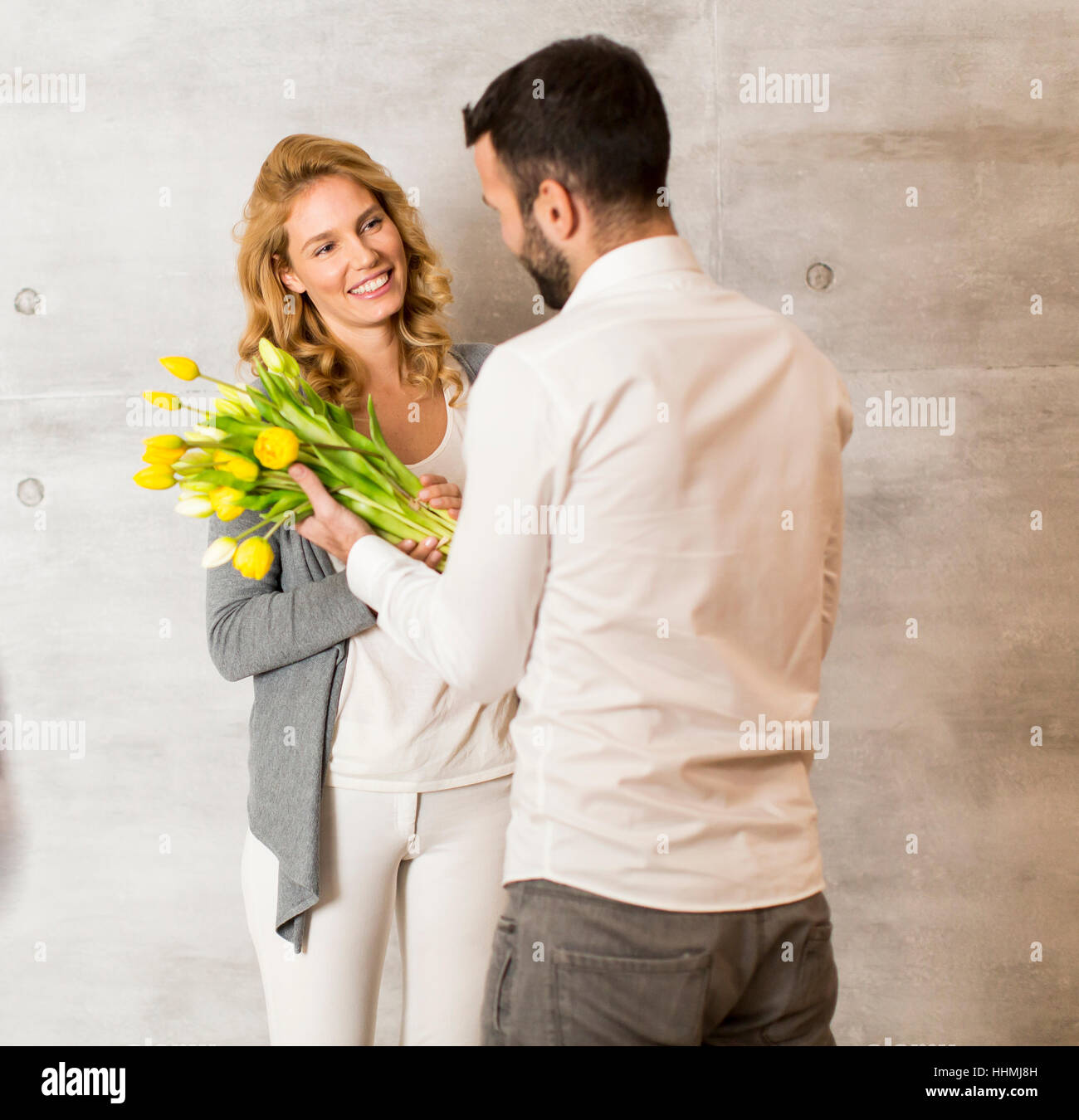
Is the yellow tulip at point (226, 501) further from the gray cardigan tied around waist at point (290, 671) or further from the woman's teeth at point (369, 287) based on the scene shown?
the woman's teeth at point (369, 287)

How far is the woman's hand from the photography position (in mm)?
1344

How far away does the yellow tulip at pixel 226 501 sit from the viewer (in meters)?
1.27

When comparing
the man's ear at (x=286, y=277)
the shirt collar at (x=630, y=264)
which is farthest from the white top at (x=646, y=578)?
the man's ear at (x=286, y=277)

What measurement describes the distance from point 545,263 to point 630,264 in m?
0.10

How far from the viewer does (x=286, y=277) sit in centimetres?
169

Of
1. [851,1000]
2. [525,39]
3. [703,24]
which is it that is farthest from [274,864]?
[703,24]

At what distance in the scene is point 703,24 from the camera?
2033 millimetres

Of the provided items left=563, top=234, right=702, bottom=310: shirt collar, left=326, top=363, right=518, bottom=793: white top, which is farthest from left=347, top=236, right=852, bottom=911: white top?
left=326, top=363, right=518, bottom=793: white top

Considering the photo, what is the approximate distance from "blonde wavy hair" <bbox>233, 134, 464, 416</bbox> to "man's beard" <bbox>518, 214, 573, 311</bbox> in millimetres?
630

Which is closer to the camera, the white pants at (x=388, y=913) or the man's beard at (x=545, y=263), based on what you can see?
the man's beard at (x=545, y=263)

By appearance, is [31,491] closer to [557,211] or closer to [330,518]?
[330,518]

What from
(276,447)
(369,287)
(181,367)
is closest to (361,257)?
(369,287)

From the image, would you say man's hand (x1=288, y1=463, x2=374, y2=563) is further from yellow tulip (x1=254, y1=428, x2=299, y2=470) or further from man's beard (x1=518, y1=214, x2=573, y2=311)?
man's beard (x1=518, y1=214, x2=573, y2=311)

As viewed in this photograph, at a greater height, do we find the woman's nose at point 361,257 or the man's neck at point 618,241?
the woman's nose at point 361,257
